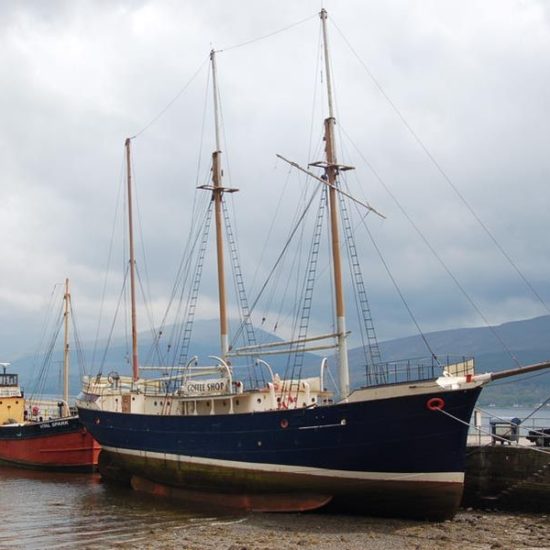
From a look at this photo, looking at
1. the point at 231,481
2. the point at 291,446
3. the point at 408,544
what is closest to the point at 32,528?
the point at 231,481

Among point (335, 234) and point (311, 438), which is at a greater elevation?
point (335, 234)

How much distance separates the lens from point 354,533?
23.4 metres

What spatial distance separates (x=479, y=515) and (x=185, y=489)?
1195 cm

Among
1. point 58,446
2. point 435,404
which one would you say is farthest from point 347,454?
point 58,446

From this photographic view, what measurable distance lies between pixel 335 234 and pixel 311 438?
824 centimetres

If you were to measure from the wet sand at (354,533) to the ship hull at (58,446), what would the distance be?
17.4 metres

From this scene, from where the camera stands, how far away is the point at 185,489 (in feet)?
104

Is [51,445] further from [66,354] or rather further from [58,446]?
[66,354]

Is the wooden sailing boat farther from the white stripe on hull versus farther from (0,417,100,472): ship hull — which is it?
(0,417,100,472): ship hull

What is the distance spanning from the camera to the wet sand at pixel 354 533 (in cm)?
2188

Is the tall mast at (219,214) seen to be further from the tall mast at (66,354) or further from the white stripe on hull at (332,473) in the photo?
the tall mast at (66,354)

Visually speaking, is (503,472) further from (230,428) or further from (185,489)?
(185,489)

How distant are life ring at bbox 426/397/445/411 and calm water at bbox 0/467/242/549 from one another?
8.17 m

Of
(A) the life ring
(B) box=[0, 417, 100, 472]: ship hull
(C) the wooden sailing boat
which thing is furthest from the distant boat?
(A) the life ring
